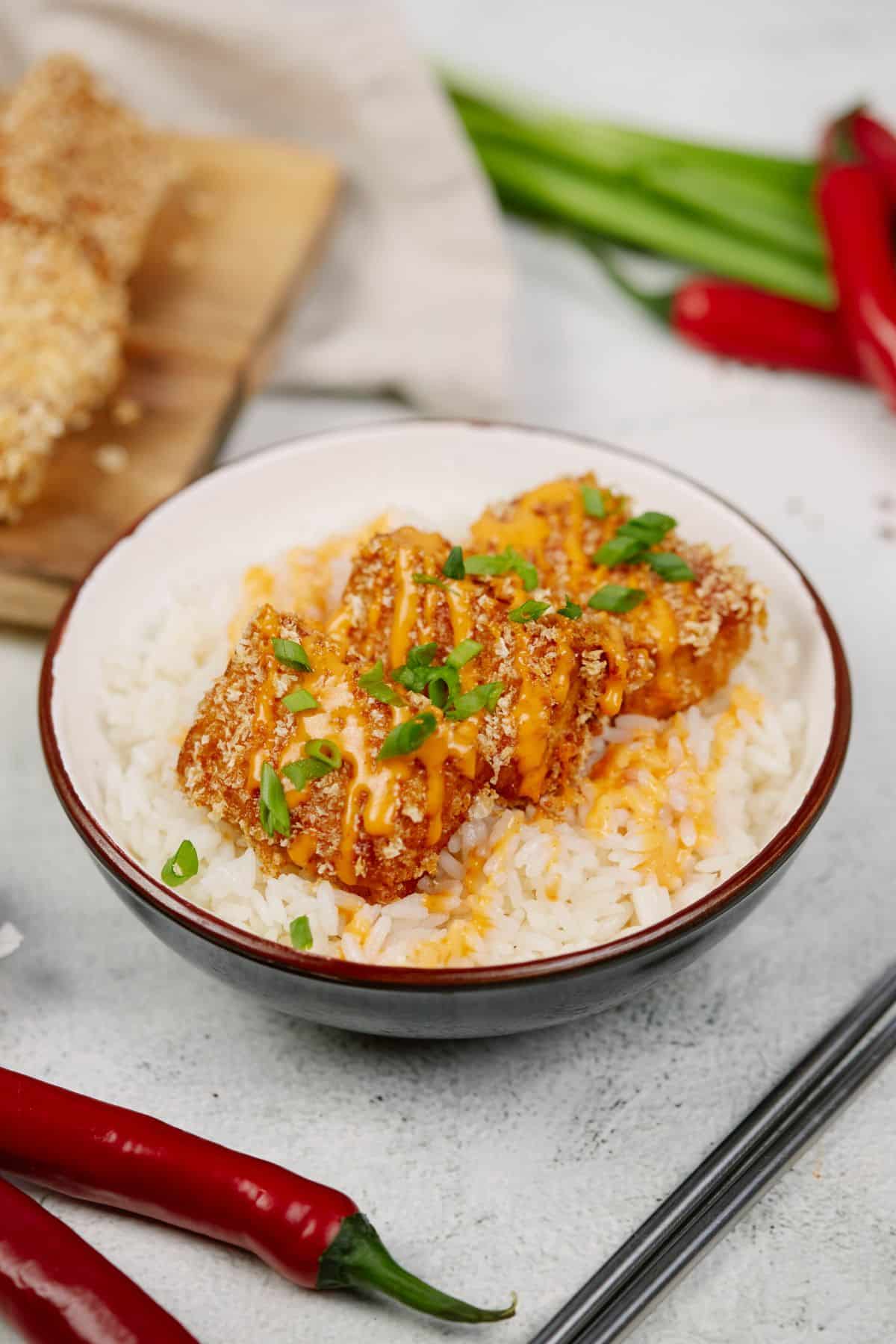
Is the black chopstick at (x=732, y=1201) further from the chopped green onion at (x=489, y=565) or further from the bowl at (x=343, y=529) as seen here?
the chopped green onion at (x=489, y=565)

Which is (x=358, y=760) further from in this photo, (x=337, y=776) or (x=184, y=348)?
(x=184, y=348)

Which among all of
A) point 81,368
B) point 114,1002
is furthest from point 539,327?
point 114,1002

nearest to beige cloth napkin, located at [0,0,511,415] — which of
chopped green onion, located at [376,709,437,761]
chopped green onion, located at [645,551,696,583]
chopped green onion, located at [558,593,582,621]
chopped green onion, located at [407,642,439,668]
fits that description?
chopped green onion, located at [645,551,696,583]

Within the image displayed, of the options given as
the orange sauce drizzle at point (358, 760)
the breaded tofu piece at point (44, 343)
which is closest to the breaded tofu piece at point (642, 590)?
the orange sauce drizzle at point (358, 760)

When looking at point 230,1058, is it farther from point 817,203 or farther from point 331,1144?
point 817,203

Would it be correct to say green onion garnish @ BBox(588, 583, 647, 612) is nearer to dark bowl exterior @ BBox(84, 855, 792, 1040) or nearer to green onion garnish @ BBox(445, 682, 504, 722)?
green onion garnish @ BBox(445, 682, 504, 722)

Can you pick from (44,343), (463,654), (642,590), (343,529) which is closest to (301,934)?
(463,654)
